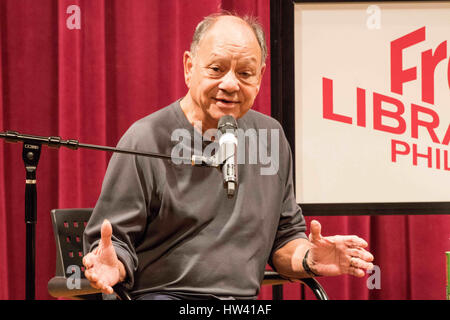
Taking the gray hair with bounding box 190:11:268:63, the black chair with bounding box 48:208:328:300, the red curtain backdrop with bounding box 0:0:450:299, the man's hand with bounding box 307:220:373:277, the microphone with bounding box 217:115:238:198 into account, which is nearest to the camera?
the microphone with bounding box 217:115:238:198

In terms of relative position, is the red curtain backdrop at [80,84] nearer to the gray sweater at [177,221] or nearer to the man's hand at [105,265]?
the gray sweater at [177,221]

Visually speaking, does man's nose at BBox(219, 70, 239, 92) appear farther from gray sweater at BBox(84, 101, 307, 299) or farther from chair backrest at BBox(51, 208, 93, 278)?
chair backrest at BBox(51, 208, 93, 278)

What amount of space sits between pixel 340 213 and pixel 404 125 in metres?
0.48

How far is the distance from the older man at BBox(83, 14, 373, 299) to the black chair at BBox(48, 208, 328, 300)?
20cm

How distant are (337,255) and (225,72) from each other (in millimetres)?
623

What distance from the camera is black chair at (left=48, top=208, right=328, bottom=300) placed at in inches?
70.1

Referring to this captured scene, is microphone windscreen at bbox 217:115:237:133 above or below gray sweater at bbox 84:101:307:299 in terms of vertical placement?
above

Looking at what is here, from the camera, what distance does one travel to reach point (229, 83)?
5.24 feet

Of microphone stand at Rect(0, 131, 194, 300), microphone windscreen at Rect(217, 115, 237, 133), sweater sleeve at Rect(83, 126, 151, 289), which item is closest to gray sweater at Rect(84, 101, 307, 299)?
sweater sleeve at Rect(83, 126, 151, 289)

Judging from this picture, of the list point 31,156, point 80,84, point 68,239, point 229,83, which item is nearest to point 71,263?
point 68,239

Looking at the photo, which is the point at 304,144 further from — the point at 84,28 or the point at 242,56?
the point at 84,28
